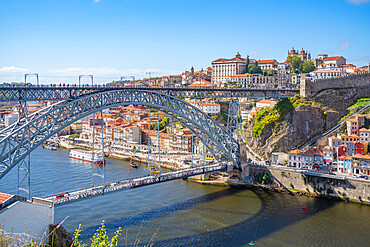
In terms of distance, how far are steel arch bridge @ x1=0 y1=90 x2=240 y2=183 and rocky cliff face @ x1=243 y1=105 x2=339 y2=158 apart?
4.04 metres

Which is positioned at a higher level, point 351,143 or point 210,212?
point 351,143

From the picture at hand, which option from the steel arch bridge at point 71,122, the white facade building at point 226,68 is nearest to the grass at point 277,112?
the steel arch bridge at point 71,122

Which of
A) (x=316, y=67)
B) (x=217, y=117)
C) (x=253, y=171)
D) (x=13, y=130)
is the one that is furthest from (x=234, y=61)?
(x=13, y=130)

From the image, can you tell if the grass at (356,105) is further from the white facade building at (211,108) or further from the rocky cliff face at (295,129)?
the white facade building at (211,108)

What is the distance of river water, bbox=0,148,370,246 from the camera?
16062 mm

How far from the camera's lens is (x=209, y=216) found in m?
18.8

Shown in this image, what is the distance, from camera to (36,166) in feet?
94.9

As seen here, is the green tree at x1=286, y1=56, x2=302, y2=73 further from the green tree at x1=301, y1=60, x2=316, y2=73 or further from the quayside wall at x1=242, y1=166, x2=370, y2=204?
the quayside wall at x1=242, y1=166, x2=370, y2=204

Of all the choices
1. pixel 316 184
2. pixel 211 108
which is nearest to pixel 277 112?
pixel 316 184

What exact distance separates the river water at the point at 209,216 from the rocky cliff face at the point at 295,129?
18.4ft

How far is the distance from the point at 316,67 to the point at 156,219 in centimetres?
3671

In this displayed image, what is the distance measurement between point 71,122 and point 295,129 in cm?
1751

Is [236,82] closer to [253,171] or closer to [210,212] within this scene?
[253,171]

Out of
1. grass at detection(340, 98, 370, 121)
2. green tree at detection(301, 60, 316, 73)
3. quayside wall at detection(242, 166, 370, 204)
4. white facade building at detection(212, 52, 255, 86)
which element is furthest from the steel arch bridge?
white facade building at detection(212, 52, 255, 86)
